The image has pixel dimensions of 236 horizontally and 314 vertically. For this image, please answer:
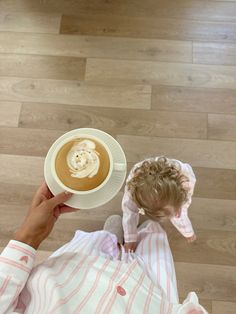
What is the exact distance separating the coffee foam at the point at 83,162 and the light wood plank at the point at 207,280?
2.18 ft

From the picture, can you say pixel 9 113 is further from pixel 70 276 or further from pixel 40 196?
pixel 70 276

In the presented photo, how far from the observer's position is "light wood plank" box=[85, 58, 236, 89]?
1.49 meters

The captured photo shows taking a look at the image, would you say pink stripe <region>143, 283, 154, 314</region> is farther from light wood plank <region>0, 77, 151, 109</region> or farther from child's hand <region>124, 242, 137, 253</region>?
light wood plank <region>0, 77, 151, 109</region>

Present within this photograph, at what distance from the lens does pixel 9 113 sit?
1488 millimetres

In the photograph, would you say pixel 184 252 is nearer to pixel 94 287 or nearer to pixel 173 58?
pixel 94 287

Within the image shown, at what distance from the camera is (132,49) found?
154 cm

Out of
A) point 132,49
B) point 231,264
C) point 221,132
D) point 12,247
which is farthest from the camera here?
point 132,49

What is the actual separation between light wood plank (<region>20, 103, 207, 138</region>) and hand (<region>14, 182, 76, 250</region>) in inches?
24.4

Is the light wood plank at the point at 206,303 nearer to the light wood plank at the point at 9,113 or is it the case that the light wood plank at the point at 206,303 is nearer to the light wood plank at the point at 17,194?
the light wood plank at the point at 17,194

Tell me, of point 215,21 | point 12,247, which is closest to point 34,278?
point 12,247

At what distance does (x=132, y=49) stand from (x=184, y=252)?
0.90 meters

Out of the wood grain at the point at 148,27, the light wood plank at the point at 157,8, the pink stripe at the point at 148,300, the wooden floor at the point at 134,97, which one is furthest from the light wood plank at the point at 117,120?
the pink stripe at the point at 148,300

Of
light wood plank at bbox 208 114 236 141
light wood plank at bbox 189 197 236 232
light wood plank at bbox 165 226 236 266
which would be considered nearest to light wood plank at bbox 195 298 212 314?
light wood plank at bbox 165 226 236 266

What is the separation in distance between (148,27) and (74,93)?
0.46 m
